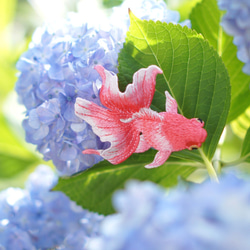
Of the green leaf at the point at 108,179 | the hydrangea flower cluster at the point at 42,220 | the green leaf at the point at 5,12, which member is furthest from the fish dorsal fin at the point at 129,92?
the green leaf at the point at 5,12

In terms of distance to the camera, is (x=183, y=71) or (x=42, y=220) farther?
(x=42, y=220)

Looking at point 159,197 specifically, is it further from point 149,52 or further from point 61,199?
point 61,199

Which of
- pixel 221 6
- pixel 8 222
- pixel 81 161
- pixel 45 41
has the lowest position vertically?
pixel 8 222

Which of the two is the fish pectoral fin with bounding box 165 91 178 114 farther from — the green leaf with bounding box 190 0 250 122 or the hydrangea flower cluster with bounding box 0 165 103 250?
the hydrangea flower cluster with bounding box 0 165 103 250

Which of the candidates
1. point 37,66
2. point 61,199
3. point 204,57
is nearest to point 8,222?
point 61,199

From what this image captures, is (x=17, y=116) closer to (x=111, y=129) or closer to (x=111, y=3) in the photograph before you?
(x=111, y=3)

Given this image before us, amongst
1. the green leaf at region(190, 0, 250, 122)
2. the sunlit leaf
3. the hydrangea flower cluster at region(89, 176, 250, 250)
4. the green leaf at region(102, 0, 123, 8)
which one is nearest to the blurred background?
the green leaf at region(102, 0, 123, 8)

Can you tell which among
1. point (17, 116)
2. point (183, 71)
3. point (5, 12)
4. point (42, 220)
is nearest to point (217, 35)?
point (183, 71)
